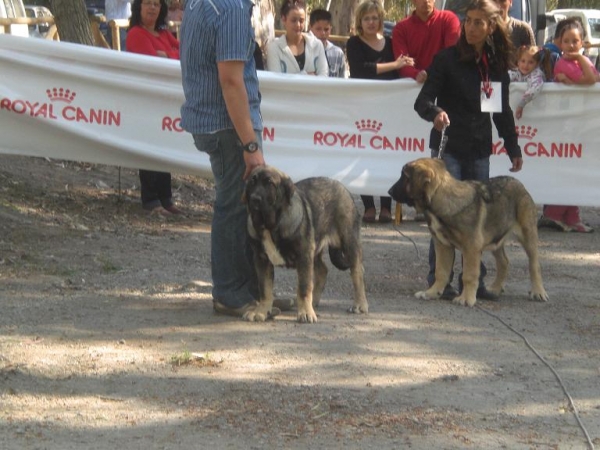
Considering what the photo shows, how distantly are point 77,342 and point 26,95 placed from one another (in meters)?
5.14

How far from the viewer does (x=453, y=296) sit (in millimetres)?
8500

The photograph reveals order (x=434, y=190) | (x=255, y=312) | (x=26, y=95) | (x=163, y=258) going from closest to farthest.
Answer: (x=255, y=312)
(x=434, y=190)
(x=163, y=258)
(x=26, y=95)

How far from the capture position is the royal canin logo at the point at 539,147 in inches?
457

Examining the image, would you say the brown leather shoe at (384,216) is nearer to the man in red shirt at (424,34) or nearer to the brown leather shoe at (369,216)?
the brown leather shoe at (369,216)

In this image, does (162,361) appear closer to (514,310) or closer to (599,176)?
(514,310)

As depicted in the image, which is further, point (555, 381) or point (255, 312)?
point (255, 312)

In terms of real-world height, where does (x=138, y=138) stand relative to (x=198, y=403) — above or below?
above

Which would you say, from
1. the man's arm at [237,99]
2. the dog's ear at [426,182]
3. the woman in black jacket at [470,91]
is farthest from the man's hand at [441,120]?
the man's arm at [237,99]

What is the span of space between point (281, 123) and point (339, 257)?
3.98 meters

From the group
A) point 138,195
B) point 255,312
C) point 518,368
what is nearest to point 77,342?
point 255,312

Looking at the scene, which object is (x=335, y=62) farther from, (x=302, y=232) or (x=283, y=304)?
(x=302, y=232)

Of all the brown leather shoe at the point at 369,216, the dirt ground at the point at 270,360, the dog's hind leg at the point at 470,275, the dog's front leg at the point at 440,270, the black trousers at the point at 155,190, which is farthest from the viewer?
the brown leather shoe at the point at 369,216

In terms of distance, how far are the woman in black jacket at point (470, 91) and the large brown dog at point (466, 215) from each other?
241 millimetres

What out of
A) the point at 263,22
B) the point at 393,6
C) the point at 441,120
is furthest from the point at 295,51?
the point at 393,6
